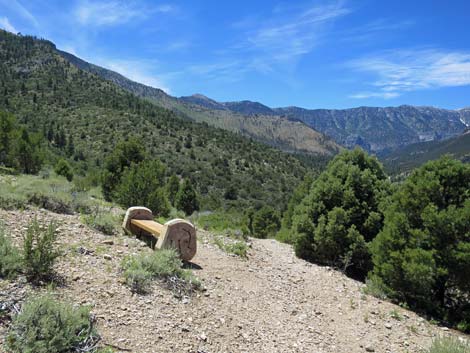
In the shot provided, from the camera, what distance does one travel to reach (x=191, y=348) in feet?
13.5

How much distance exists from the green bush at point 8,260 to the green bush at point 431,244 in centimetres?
670

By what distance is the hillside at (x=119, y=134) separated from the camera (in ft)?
180

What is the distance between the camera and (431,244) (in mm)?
7062

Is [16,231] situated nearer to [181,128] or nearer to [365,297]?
[365,297]

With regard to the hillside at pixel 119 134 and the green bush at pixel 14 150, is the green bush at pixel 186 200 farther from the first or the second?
the green bush at pixel 14 150

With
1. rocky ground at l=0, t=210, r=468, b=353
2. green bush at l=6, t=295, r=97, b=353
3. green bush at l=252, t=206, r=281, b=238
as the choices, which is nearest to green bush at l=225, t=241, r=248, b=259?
rocky ground at l=0, t=210, r=468, b=353

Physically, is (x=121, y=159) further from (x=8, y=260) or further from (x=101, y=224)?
(x=8, y=260)

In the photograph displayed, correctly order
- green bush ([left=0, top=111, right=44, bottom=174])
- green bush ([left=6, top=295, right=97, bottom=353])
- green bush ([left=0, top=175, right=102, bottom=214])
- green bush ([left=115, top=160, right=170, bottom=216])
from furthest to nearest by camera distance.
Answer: green bush ([left=0, top=111, right=44, bottom=174]), green bush ([left=115, top=160, right=170, bottom=216]), green bush ([left=0, top=175, right=102, bottom=214]), green bush ([left=6, top=295, right=97, bottom=353])

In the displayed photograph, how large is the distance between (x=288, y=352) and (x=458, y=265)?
410 cm

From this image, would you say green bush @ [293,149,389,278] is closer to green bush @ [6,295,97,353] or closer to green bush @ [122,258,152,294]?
green bush @ [122,258,152,294]

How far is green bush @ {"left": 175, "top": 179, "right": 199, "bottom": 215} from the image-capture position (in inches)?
1318

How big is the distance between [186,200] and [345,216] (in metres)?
25.3

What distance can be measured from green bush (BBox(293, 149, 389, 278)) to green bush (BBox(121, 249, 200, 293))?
17.3 feet

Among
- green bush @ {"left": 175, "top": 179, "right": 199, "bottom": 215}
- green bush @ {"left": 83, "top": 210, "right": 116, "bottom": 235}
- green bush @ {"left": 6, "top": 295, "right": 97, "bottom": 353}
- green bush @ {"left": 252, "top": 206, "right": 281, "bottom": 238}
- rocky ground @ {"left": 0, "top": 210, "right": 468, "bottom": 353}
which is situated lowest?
green bush @ {"left": 252, "top": 206, "right": 281, "bottom": 238}
